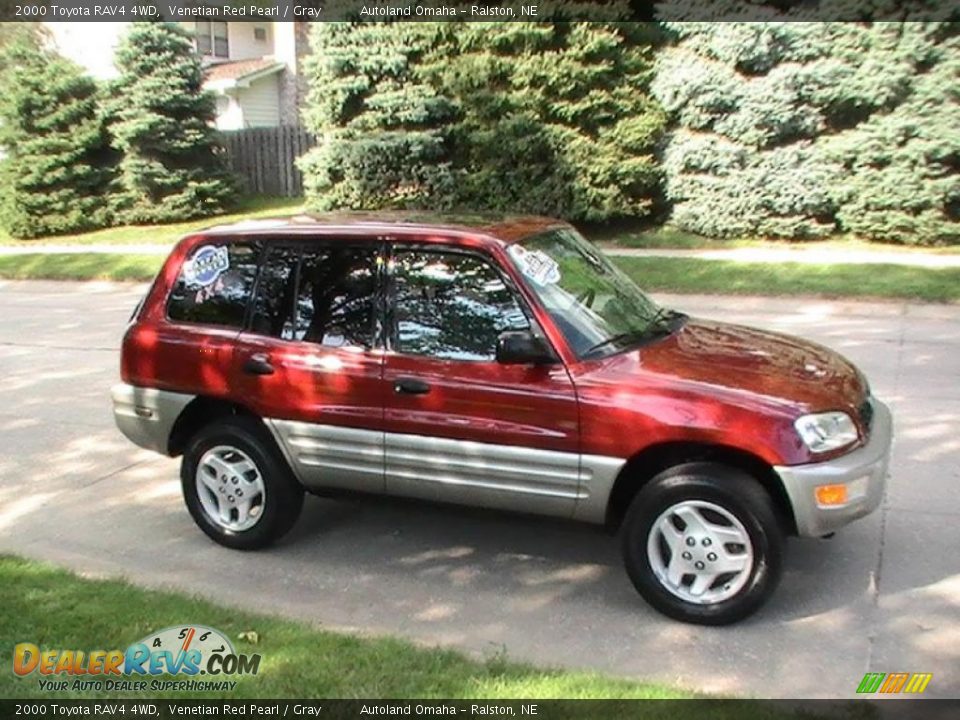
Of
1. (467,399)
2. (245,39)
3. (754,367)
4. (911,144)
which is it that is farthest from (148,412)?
(245,39)

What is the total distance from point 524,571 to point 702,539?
1076mm

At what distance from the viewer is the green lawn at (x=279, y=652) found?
3.60m

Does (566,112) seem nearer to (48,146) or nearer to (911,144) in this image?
(911,144)

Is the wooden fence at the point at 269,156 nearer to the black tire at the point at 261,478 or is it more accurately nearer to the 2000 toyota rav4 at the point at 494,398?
the 2000 toyota rav4 at the point at 494,398

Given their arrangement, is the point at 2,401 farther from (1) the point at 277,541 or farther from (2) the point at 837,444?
(2) the point at 837,444

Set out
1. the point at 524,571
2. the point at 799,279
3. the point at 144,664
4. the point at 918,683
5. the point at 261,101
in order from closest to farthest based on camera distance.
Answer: the point at 918,683 < the point at 144,664 < the point at 524,571 < the point at 799,279 < the point at 261,101

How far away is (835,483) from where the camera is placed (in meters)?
4.07

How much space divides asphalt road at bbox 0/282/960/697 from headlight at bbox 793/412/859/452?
2.68 ft

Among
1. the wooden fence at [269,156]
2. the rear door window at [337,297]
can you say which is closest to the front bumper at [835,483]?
the rear door window at [337,297]

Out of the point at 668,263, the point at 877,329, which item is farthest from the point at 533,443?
the point at 668,263

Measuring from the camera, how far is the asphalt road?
4039 millimetres

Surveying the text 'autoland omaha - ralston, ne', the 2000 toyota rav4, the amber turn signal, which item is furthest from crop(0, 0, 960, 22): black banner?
the amber turn signal

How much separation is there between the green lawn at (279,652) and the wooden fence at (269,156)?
2192cm

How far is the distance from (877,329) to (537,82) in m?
8.56
